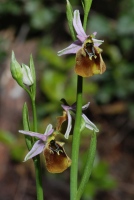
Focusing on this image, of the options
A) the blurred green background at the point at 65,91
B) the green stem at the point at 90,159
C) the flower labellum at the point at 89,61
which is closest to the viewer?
the flower labellum at the point at 89,61

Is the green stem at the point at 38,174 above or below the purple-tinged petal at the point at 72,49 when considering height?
below

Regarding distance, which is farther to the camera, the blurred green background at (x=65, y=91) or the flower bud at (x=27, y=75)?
the blurred green background at (x=65, y=91)

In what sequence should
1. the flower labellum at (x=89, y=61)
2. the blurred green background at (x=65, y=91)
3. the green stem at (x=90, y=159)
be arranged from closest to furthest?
the flower labellum at (x=89, y=61)
the green stem at (x=90, y=159)
the blurred green background at (x=65, y=91)

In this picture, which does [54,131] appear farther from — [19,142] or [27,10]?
[27,10]

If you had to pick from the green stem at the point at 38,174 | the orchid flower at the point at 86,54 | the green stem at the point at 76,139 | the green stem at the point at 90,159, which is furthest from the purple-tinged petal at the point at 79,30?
the green stem at the point at 38,174

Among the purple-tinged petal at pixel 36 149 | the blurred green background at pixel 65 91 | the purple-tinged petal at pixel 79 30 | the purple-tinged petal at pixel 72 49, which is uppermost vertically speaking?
the purple-tinged petal at pixel 79 30

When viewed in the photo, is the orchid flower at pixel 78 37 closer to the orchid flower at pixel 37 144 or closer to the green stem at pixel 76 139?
the green stem at pixel 76 139
